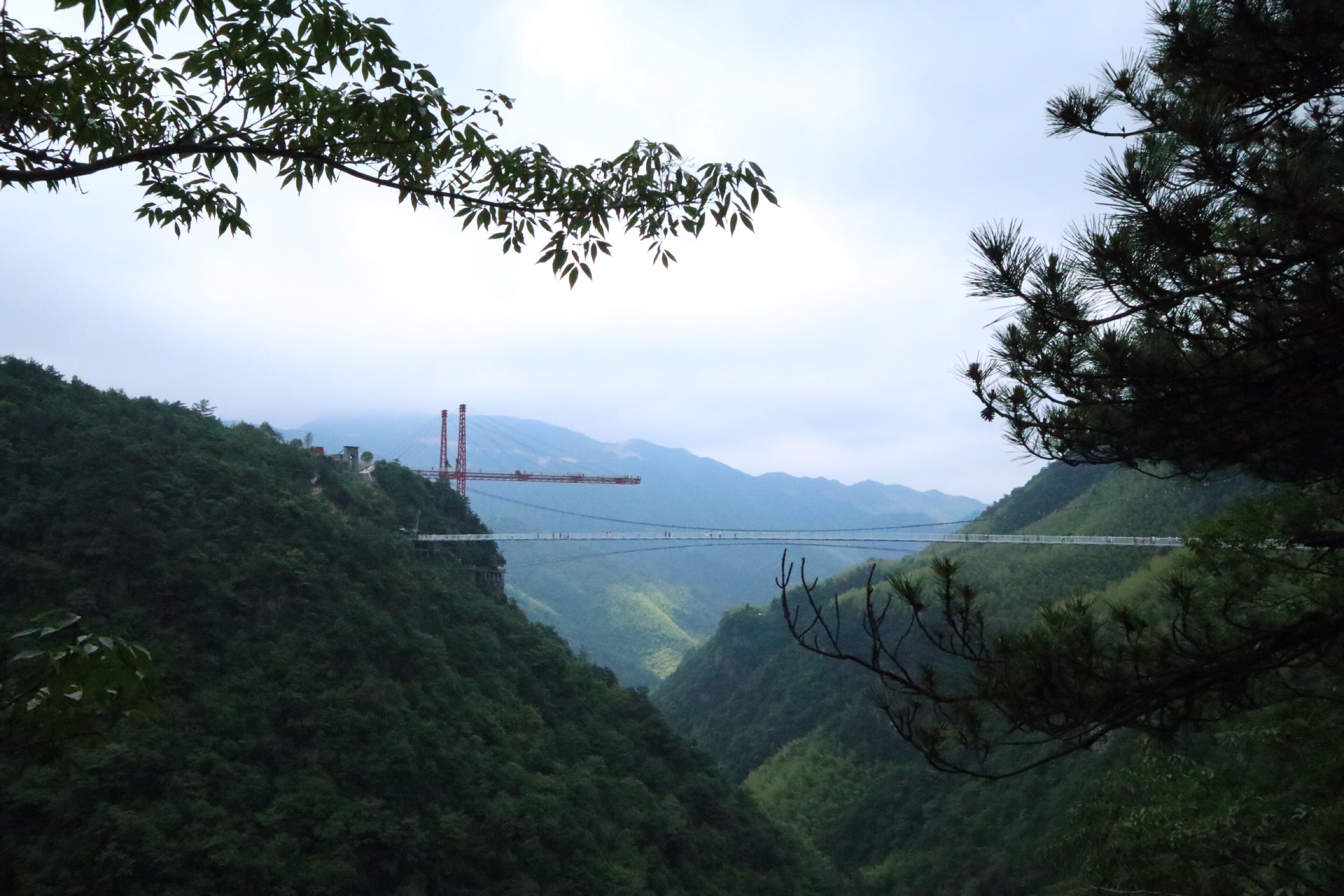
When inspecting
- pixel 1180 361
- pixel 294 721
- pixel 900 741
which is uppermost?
pixel 1180 361

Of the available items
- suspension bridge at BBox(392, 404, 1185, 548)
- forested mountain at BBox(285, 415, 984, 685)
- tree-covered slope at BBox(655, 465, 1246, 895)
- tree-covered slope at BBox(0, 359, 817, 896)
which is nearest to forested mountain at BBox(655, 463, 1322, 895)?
tree-covered slope at BBox(655, 465, 1246, 895)

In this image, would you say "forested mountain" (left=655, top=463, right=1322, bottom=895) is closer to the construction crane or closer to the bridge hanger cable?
the bridge hanger cable

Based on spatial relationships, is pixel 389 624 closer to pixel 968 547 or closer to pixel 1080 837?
pixel 1080 837

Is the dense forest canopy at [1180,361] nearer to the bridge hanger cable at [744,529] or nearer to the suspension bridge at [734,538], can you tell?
the suspension bridge at [734,538]

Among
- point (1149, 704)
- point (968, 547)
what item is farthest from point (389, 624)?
point (968, 547)

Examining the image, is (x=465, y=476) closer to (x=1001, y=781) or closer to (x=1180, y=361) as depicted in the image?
(x=1001, y=781)

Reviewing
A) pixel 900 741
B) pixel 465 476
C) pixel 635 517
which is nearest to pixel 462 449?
pixel 465 476

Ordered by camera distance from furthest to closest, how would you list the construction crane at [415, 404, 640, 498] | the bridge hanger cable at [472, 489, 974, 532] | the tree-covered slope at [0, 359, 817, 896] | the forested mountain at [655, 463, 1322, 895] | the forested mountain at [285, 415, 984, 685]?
the forested mountain at [285, 415, 984, 685] → the construction crane at [415, 404, 640, 498] → the bridge hanger cable at [472, 489, 974, 532] → the tree-covered slope at [0, 359, 817, 896] → the forested mountain at [655, 463, 1322, 895]
